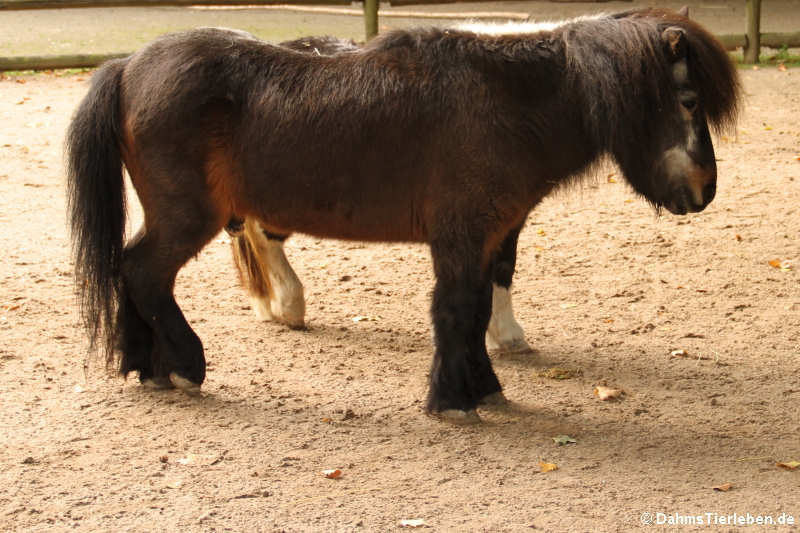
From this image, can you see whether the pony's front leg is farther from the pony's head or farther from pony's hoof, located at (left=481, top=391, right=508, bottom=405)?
the pony's head

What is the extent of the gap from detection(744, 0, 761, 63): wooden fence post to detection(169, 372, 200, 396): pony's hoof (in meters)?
10.7

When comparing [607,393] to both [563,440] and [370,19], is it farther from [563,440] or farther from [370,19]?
[370,19]

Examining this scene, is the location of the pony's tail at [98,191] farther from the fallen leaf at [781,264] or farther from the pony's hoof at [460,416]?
the fallen leaf at [781,264]

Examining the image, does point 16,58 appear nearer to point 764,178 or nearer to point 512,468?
point 764,178

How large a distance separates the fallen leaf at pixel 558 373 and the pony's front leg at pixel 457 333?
61 centimetres

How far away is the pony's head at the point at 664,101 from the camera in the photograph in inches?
157

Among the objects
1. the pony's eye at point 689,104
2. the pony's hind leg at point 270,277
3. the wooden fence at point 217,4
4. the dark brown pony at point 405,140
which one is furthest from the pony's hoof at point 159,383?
the wooden fence at point 217,4

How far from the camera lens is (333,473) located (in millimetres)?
3832

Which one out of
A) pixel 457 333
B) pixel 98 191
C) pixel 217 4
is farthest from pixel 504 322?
pixel 217 4

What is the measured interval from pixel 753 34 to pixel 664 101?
32.5 ft

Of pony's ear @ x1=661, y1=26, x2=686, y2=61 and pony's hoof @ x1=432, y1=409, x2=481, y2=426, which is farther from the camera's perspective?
pony's hoof @ x1=432, y1=409, x2=481, y2=426

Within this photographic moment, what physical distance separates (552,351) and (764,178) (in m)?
3.95

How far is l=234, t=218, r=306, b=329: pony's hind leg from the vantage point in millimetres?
5523

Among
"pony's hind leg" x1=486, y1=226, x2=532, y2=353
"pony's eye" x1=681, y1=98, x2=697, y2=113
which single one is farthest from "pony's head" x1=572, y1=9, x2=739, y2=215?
"pony's hind leg" x1=486, y1=226, x2=532, y2=353
